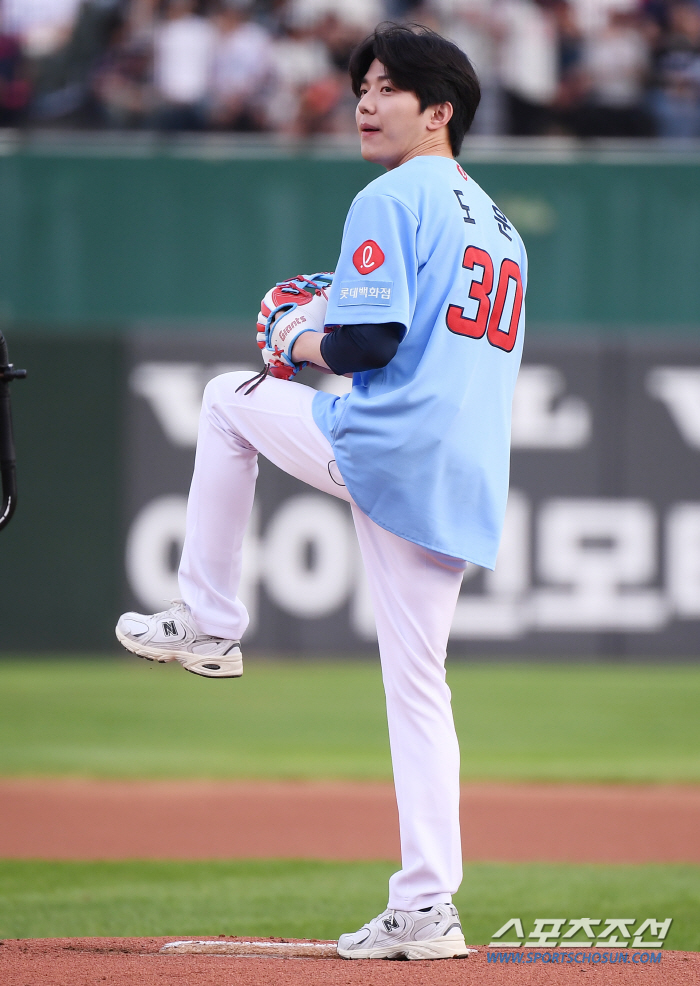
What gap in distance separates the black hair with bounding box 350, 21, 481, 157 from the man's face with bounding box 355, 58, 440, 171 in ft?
0.06

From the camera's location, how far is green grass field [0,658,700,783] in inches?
293

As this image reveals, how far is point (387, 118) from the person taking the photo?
9.95ft

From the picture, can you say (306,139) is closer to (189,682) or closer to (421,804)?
(189,682)

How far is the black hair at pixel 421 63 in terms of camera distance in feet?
9.82

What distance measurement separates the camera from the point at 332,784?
7.03 meters

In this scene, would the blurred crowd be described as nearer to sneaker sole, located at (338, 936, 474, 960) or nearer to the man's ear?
the man's ear

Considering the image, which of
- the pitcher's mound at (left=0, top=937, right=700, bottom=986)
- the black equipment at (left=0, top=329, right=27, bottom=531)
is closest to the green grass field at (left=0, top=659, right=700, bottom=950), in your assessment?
the pitcher's mound at (left=0, top=937, right=700, bottom=986)

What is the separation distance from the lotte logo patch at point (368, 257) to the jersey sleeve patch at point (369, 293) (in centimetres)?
3

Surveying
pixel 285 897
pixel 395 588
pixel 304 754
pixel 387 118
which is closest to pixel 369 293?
pixel 387 118

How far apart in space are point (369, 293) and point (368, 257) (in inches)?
3.2

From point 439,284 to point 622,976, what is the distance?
1550 mm

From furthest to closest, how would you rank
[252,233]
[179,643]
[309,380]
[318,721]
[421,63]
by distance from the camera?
[252,233], [309,380], [318,721], [179,643], [421,63]

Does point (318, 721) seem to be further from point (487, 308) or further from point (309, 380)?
point (487, 308)

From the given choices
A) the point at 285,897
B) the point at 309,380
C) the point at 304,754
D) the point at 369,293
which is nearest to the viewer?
the point at 369,293
